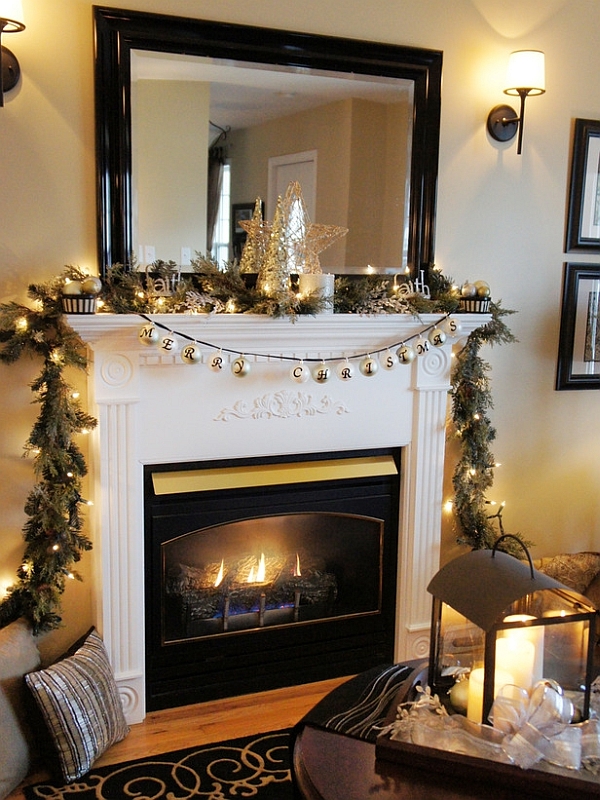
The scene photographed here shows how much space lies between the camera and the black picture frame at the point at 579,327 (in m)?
3.21

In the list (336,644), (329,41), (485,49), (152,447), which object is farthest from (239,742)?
(485,49)

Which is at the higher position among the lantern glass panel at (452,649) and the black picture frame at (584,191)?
the black picture frame at (584,191)

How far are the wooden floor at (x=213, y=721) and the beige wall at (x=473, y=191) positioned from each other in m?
0.42

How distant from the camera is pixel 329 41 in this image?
105 inches

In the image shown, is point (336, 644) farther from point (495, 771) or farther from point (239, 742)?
point (495, 771)

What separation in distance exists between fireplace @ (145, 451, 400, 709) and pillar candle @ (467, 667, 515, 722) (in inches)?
45.6

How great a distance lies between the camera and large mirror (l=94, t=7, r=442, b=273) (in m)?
2.47

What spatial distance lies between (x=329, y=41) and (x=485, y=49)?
641mm

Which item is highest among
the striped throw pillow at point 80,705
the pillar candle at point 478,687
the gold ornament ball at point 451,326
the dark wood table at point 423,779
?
the gold ornament ball at point 451,326

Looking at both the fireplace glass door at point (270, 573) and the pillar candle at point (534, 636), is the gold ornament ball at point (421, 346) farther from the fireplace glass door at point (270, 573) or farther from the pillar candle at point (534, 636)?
the pillar candle at point (534, 636)

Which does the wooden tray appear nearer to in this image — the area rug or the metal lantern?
the metal lantern

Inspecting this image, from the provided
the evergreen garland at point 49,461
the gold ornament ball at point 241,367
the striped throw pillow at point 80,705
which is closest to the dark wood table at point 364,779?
the striped throw pillow at point 80,705

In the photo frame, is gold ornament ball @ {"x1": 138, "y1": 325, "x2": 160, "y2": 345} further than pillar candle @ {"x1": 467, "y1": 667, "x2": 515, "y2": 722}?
Yes

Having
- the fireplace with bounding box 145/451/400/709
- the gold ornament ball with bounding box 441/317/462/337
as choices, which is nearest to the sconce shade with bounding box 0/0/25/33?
the fireplace with bounding box 145/451/400/709
